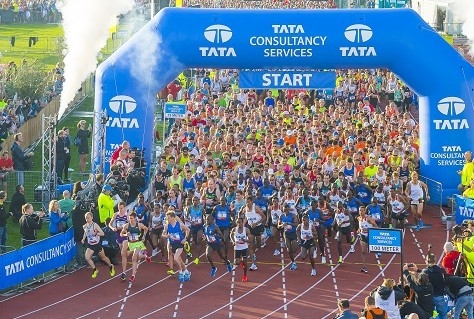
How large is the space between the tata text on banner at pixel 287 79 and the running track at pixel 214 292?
4.72 m

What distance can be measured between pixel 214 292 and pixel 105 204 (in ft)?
10.3

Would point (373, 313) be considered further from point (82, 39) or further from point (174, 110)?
point (82, 39)

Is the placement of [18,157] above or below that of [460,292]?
above

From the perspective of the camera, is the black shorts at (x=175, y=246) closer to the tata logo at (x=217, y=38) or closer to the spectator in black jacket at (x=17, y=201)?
the spectator in black jacket at (x=17, y=201)

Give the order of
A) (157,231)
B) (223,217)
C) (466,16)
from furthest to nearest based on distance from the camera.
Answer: (466,16)
(157,231)
(223,217)

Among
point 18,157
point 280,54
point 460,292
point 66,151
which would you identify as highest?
point 280,54

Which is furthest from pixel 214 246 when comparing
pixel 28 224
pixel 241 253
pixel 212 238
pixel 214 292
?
pixel 28 224

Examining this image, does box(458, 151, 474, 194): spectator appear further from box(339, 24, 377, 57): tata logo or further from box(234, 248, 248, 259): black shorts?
box(234, 248, 248, 259): black shorts

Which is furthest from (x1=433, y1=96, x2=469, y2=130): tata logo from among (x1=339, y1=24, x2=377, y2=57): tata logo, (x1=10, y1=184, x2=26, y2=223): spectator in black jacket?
(x1=10, y1=184, x2=26, y2=223): spectator in black jacket

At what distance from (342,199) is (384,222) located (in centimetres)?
104

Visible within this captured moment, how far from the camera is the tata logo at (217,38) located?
2694cm

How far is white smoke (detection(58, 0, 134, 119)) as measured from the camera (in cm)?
3262

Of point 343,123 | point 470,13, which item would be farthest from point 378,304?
point 470,13

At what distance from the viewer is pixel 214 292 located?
21984 mm
